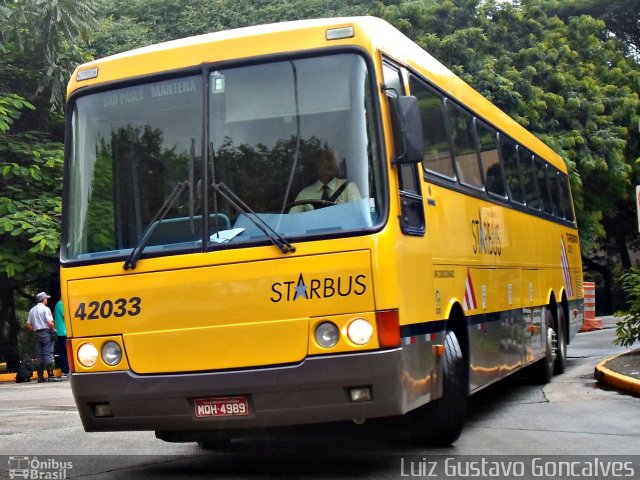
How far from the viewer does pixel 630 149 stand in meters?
32.9

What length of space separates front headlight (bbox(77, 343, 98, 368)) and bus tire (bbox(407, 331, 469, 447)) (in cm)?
255

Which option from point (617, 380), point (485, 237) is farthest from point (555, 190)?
point (485, 237)

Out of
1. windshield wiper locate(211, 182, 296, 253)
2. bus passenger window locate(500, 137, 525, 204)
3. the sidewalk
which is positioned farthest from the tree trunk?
windshield wiper locate(211, 182, 296, 253)

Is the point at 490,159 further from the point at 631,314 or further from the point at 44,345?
the point at 44,345

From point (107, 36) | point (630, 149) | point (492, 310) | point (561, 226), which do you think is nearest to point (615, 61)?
point (630, 149)

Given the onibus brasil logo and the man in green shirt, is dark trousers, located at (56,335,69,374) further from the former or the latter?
the onibus brasil logo

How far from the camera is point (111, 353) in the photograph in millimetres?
7211

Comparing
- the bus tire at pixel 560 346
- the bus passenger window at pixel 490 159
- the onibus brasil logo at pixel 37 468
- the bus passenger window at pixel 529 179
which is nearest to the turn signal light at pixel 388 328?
the onibus brasil logo at pixel 37 468

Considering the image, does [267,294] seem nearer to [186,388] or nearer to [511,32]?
[186,388]

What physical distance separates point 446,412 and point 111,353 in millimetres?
2659

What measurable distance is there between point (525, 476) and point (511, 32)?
2605 centimetres

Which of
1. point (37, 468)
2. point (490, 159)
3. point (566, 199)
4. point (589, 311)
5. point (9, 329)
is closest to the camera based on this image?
point (37, 468)

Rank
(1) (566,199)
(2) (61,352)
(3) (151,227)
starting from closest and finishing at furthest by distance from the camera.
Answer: (3) (151,227), (1) (566,199), (2) (61,352)

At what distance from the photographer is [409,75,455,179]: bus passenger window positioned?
330 inches
